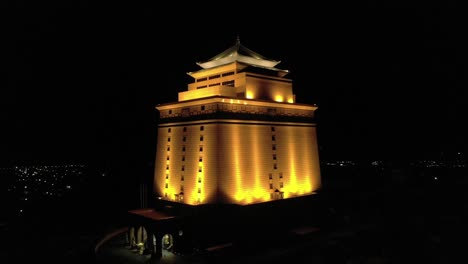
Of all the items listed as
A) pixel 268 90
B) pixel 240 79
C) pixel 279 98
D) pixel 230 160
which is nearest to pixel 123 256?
pixel 230 160

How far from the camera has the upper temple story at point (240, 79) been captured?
78.8 ft

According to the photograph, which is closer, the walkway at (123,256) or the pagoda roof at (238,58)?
the walkway at (123,256)

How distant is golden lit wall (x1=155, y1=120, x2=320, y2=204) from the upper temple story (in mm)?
2207

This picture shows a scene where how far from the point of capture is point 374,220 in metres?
25.4

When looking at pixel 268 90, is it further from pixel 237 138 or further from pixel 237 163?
pixel 237 163

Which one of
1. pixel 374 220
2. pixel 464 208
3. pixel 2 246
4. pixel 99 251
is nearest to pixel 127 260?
pixel 99 251

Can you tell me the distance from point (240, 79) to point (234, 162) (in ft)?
18.8

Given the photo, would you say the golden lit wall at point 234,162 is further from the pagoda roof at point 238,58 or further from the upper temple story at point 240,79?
the pagoda roof at point 238,58

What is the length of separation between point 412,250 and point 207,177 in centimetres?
1168

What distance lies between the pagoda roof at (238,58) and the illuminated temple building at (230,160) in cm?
7

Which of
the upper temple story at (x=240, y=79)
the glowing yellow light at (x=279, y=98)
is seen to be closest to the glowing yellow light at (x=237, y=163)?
the upper temple story at (x=240, y=79)

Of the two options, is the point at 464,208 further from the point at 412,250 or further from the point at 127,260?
the point at 127,260

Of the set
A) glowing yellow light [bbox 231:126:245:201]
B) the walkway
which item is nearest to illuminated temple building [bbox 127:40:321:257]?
glowing yellow light [bbox 231:126:245:201]

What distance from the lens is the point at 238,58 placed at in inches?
984
